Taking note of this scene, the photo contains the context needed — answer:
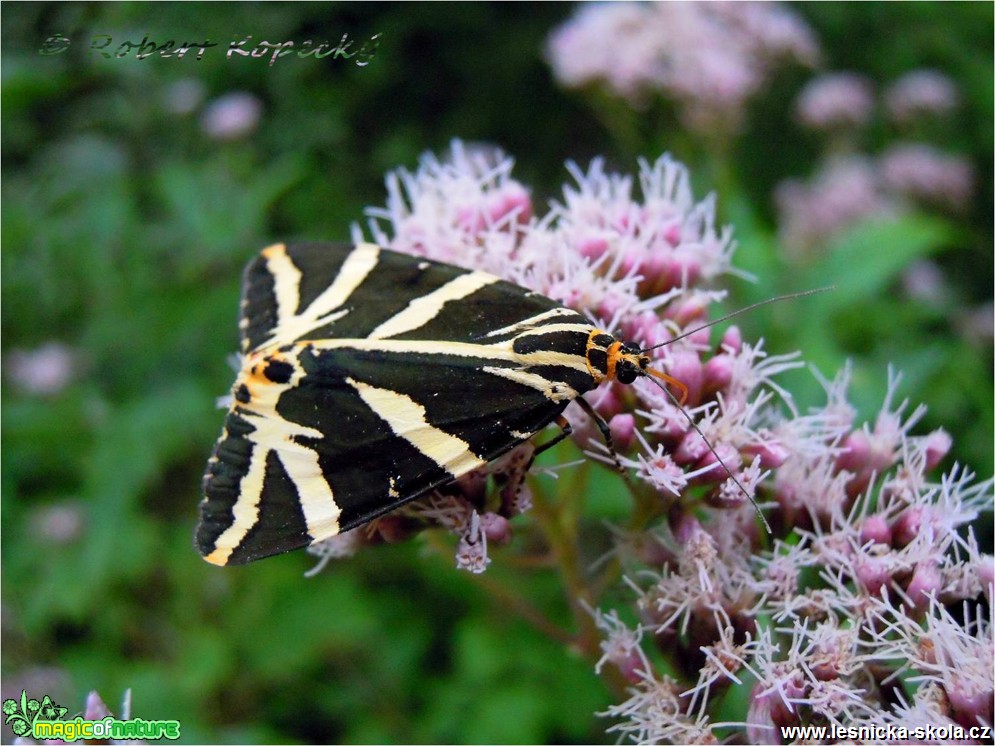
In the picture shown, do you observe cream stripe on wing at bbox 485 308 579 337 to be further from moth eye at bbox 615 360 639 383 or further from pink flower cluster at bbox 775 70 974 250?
pink flower cluster at bbox 775 70 974 250

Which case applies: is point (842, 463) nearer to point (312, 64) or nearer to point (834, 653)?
point (834, 653)

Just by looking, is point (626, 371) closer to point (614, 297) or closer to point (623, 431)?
point (623, 431)

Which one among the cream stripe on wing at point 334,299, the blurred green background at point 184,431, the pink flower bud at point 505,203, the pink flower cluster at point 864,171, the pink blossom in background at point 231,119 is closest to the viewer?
the cream stripe on wing at point 334,299

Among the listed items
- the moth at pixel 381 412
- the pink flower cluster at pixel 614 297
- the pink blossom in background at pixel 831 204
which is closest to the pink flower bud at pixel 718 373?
the pink flower cluster at pixel 614 297

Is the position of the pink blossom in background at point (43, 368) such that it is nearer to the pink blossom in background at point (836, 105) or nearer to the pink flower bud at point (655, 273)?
the pink flower bud at point (655, 273)

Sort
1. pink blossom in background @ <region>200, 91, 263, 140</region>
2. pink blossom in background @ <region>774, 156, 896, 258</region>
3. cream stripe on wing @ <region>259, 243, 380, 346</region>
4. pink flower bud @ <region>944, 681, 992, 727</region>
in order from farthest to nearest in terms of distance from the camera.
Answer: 1. pink blossom in background @ <region>774, 156, 896, 258</region>
2. pink blossom in background @ <region>200, 91, 263, 140</region>
3. cream stripe on wing @ <region>259, 243, 380, 346</region>
4. pink flower bud @ <region>944, 681, 992, 727</region>

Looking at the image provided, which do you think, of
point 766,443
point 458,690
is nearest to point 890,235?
point 766,443

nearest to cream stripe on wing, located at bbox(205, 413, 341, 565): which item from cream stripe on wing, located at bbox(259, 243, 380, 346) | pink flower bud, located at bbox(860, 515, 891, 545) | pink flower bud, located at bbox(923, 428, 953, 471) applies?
cream stripe on wing, located at bbox(259, 243, 380, 346)
